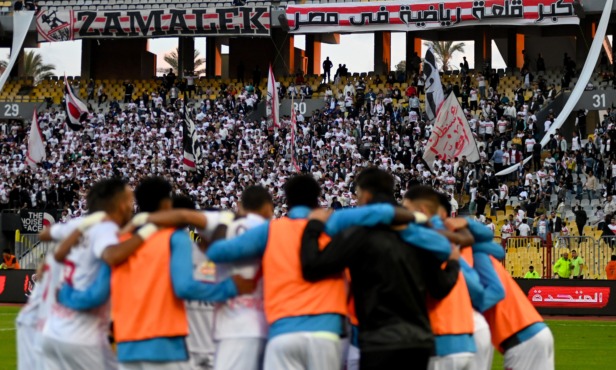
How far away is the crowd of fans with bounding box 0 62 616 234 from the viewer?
38156 mm

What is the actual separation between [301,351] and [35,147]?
38.5 metres

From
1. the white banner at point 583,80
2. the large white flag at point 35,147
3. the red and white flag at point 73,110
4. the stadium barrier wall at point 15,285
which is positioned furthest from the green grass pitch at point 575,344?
the red and white flag at point 73,110

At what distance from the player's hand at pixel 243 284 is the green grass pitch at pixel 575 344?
31.2 ft

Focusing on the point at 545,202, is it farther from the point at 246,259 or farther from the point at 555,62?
the point at 246,259

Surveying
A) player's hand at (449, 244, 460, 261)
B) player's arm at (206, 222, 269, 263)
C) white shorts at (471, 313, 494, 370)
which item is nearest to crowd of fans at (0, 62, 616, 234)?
white shorts at (471, 313, 494, 370)

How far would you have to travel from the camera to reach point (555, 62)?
55.1 meters

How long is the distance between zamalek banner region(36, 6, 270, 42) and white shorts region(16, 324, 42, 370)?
136ft

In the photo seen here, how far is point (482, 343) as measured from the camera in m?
9.37

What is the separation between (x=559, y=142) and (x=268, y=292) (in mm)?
32492

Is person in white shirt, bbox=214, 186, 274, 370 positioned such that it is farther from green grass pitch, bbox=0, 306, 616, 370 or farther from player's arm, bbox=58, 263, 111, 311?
green grass pitch, bbox=0, 306, 616, 370

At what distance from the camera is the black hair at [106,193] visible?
28.4 ft

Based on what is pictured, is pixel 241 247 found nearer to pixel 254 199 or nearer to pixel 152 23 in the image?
pixel 254 199

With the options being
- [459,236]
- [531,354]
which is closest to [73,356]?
[459,236]

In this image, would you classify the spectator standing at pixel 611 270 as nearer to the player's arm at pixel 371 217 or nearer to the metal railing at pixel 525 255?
the metal railing at pixel 525 255
